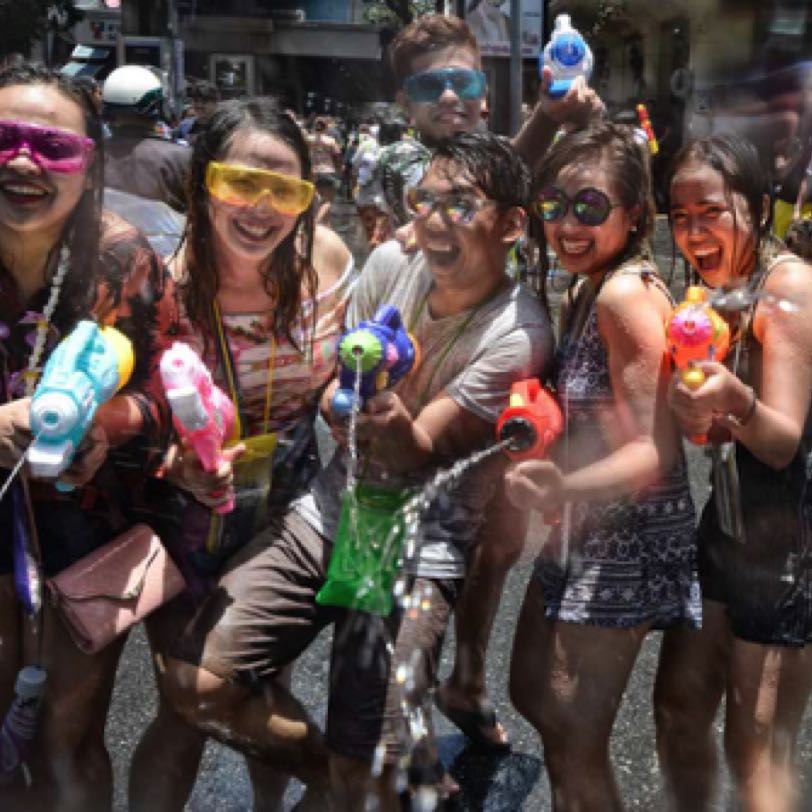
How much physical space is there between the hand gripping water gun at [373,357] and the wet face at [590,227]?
371mm

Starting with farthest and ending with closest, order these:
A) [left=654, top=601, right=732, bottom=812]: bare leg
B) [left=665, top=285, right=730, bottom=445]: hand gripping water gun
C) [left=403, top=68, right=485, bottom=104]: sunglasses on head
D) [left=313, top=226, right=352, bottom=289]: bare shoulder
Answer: [left=403, top=68, right=485, bottom=104]: sunglasses on head
[left=313, top=226, right=352, bottom=289]: bare shoulder
[left=654, top=601, right=732, bottom=812]: bare leg
[left=665, top=285, right=730, bottom=445]: hand gripping water gun

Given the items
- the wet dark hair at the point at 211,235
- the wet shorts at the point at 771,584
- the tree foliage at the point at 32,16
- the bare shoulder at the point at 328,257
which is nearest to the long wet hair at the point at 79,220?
the wet dark hair at the point at 211,235

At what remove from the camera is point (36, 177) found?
2.09 meters

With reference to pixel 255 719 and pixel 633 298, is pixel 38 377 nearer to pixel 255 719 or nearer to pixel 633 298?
pixel 255 719

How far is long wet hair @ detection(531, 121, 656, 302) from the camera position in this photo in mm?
2188

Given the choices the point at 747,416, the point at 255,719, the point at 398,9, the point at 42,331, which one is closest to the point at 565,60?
the point at 747,416

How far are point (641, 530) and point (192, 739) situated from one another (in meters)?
1.04

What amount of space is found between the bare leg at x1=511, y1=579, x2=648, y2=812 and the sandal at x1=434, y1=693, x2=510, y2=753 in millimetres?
813

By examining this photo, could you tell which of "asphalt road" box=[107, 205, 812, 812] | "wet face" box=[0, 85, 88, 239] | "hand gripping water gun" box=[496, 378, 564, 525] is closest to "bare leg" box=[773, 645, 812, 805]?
"asphalt road" box=[107, 205, 812, 812]

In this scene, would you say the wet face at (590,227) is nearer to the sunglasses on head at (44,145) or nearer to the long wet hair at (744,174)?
the long wet hair at (744,174)

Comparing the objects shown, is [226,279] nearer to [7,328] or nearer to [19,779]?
[7,328]

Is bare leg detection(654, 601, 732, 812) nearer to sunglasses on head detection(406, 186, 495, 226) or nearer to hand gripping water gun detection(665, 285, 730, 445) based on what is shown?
hand gripping water gun detection(665, 285, 730, 445)

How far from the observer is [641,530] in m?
2.15

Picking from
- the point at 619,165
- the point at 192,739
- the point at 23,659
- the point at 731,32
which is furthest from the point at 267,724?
the point at 731,32
